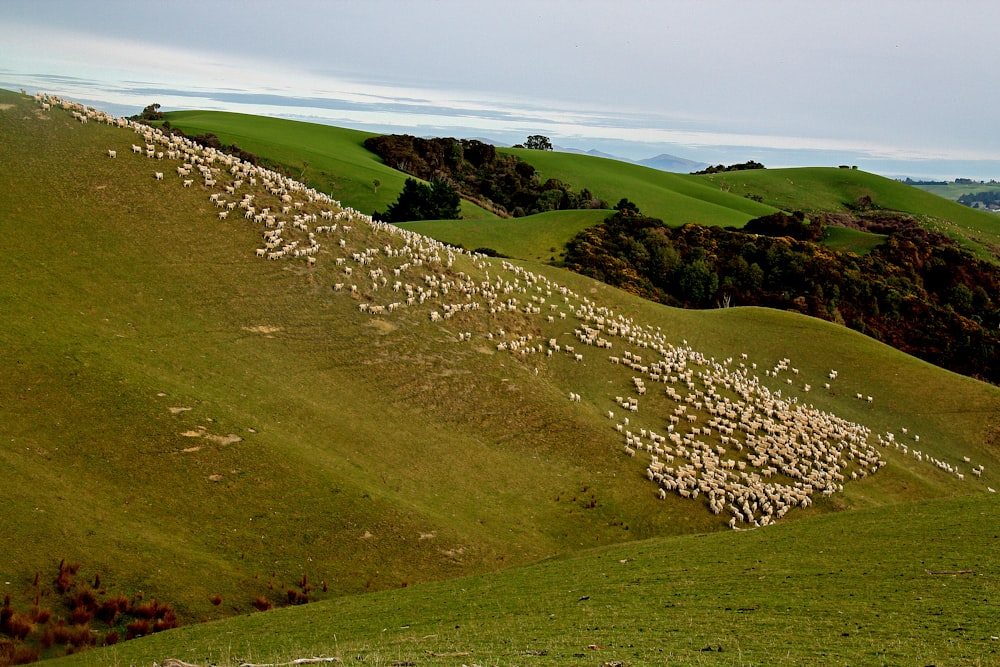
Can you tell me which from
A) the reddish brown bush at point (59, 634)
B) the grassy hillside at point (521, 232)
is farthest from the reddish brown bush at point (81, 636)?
the grassy hillside at point (521, 232)

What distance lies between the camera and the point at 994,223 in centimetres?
16262

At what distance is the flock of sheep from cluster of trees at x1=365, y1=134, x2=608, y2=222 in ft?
291

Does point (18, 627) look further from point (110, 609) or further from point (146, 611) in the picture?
point (146, 611)

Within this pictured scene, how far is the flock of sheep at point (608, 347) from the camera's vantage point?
4044 cm

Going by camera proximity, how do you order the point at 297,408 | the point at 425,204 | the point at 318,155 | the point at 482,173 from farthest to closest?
the point at 482,173
the point at 318,155
the point at 425,204
the point at 297,408

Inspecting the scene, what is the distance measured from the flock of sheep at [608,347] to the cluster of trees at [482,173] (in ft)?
291

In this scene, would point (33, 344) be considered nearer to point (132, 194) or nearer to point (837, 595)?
point (132, 194)

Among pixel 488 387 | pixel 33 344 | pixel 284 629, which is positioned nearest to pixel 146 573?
pixel 284 629

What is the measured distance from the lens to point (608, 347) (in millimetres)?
49500

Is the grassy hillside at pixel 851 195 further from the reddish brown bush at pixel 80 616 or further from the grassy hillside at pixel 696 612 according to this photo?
the reddish brown bush at pixel 80 616

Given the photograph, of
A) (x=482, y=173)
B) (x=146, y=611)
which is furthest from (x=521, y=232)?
(x=146, y=611)

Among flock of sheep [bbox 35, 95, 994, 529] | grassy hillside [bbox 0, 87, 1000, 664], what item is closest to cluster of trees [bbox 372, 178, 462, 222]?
grassy hillside [bbox 0, 87, 1000, 664]

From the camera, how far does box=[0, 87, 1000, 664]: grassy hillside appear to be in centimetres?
2541

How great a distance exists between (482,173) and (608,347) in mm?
121640
